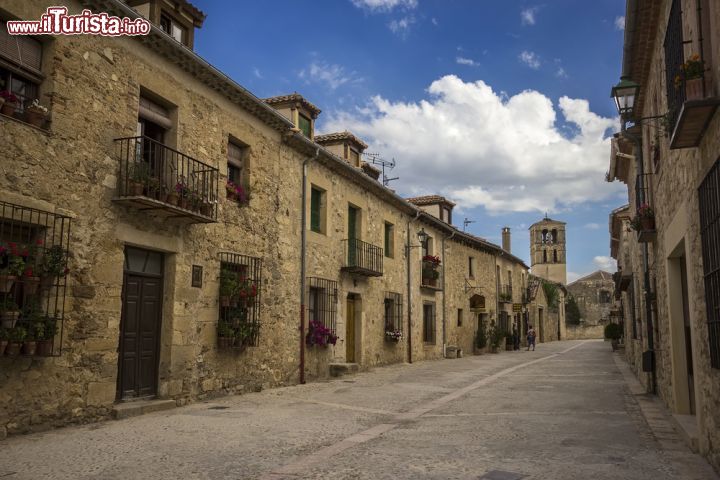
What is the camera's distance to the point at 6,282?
21.6ft

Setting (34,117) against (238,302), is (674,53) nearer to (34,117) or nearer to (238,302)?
(34,117)

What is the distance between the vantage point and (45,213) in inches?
283

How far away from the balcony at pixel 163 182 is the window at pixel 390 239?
374 inches

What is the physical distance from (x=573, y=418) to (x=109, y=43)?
830 cm

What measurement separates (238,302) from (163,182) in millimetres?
2935

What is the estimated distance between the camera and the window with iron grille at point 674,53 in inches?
207

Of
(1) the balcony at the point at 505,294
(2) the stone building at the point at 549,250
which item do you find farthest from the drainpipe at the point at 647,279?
(2) the stone building at the point at 549,250

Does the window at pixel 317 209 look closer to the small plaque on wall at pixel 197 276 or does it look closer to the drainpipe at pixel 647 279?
the small plaque on wall at pixel 197 276

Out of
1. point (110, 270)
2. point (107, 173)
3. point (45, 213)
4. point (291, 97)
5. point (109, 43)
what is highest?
point (291, 97)

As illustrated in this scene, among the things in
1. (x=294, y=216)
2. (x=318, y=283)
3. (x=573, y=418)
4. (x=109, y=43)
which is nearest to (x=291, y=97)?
(x=294, y=216)

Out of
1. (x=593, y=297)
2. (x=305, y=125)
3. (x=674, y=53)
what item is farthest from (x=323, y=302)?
(x=593, y=297)

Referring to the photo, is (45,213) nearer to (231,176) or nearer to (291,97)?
(231,176)

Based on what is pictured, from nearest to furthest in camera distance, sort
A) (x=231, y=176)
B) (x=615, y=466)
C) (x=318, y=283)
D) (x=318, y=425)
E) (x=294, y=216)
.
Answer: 1. (x=615, y=466)
2. (x=318, y=425)
3. (x=231, y=176)
4. (x=294, y=216)
5. (x=318, y=283)

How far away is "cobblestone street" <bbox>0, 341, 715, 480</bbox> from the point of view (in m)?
5.33
